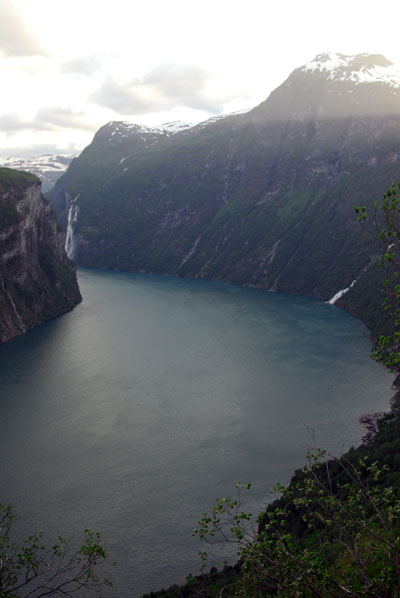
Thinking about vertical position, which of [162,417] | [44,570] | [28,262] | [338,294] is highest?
[28,262]

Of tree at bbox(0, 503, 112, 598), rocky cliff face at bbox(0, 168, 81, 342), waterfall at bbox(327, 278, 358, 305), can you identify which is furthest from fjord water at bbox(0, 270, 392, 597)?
waterfall at bbox(327, 278, 358, 305)

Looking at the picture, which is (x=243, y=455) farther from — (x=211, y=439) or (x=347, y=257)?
(x=347, y=257)

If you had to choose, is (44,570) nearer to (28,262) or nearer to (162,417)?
(162,417)

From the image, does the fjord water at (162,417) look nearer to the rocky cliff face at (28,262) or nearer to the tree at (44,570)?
the tree at (44,570)

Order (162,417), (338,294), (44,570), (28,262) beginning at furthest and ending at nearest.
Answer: (338,294) < (28,262) < (162,417) < (44,570)

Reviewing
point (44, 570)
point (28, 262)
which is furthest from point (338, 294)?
point (44, 570)

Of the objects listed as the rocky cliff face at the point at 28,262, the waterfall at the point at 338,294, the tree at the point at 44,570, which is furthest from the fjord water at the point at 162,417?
the waterfall at the point at 338,294

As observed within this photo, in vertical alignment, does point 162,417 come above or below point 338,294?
below
